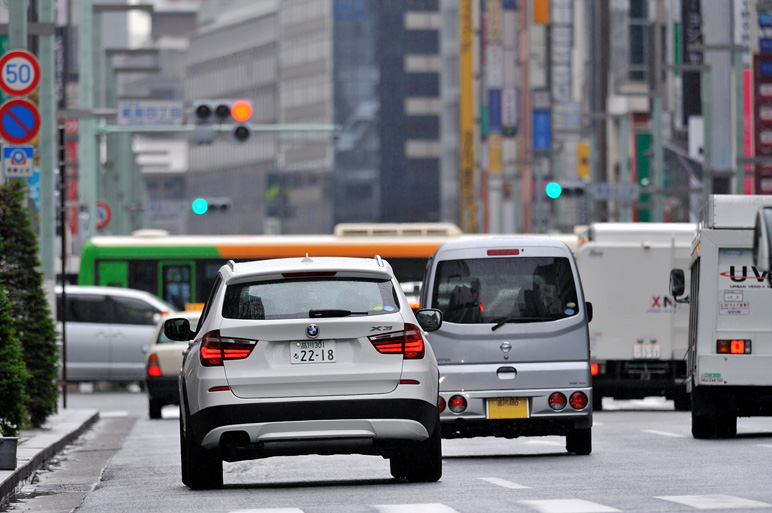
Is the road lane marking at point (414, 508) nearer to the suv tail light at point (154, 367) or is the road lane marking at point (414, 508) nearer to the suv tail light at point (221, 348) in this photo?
the suv tail light at point (221, 348)

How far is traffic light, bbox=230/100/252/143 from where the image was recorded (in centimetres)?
4125

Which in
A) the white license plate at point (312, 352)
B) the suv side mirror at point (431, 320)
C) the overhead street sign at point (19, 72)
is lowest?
the white license plate at point (312, 352)

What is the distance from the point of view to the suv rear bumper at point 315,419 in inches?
526

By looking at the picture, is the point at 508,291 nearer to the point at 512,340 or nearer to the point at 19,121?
the point at 512,340

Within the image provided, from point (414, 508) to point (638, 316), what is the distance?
16402mm

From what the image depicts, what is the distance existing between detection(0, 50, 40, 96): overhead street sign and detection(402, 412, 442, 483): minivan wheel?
502 inches

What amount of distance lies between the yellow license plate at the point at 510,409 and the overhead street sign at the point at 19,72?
10158 millimetres

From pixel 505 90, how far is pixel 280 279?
107 metres

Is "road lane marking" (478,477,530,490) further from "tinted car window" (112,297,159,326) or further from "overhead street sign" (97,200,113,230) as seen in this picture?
"overhead street sign" (97,200,113,230)

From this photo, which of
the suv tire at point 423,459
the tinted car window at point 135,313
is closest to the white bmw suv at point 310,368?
the suv tire at point 423,459

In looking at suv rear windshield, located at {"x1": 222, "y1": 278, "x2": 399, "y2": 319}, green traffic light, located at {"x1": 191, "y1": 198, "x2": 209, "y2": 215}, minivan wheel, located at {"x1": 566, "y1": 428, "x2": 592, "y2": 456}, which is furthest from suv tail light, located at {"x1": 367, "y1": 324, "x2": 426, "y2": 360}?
green traffic light, located at {"x1": 191, "y1": 198, "x2": 209, "y2": 215}

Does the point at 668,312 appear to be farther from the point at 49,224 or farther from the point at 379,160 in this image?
the point at 379,160

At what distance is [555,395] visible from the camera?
1780 cm

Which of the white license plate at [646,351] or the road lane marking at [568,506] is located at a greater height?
the road lane marking at [568,506]
